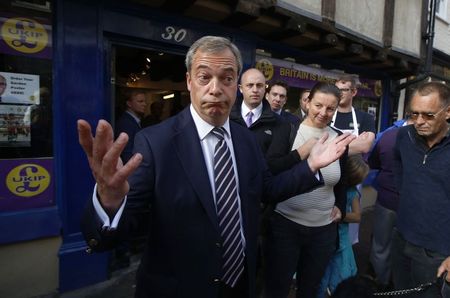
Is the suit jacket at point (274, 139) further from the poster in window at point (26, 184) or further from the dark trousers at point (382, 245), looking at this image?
the poster in window at point (26, 184)

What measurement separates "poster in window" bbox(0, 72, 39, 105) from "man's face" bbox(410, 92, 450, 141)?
3.37m

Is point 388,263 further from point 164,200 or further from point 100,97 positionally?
point 100,97

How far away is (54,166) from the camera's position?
3375mm

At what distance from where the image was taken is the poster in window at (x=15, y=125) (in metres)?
3.08

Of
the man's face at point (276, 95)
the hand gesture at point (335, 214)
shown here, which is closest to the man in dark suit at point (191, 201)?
the hand gesture at point (335, 214)

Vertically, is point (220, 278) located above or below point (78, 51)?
below

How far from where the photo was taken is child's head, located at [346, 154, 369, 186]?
2.63 meters

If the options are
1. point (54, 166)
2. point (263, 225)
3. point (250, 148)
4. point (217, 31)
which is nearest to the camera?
point (250, 148)

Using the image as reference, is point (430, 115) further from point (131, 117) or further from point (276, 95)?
point (131, 117)

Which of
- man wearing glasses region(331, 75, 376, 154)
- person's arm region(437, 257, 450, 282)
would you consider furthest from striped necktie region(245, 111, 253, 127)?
person's arm region(437, 257, 450, 282)

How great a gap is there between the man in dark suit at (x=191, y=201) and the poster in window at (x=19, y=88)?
226cm

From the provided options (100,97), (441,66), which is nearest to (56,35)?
(100,97)

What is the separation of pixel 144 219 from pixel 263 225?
1.30 metres

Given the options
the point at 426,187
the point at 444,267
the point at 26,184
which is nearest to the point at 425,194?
the point at 426,187
